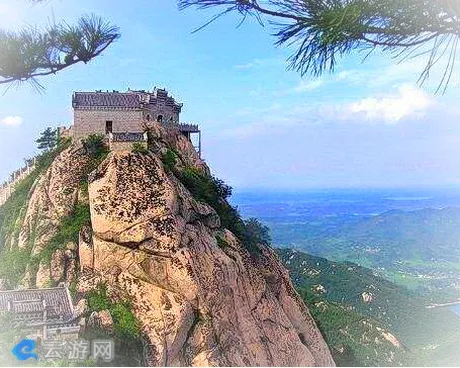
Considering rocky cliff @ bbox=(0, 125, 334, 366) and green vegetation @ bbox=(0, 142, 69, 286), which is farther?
green vegetation @ bbox=(0, 142, 69, 286)

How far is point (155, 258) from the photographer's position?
8984mm

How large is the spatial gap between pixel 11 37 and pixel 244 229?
30.1 ft

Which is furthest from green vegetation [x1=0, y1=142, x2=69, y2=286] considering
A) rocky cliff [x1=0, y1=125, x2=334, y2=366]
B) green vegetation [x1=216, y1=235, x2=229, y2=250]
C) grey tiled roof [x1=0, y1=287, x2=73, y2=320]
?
green vegetation [x1=216, y1=235, x2=229, y2=250]

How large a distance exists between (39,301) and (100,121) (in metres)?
4.14

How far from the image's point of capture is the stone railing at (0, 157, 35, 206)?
12.6 m

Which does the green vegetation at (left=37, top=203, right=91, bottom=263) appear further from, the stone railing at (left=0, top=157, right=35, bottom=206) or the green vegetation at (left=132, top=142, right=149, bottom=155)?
the stone railing at (left=0, top=157, right=35, bottom=206)

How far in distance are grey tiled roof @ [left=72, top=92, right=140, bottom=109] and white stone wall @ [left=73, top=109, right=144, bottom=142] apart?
11 centimetres

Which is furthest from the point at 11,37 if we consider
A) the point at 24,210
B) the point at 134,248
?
the point at 24,210

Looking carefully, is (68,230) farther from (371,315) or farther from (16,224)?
(371,315)

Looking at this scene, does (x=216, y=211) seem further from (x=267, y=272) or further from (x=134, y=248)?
(x=134, y=248)

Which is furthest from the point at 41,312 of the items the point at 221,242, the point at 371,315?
the point at 371,315

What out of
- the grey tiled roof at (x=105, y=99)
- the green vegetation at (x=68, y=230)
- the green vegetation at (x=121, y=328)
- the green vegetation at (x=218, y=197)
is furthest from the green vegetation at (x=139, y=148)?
the green vegetation at (x=121, y=328)

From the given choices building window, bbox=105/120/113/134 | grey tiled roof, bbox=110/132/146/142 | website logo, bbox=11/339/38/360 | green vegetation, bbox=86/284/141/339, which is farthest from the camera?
building window, bbox=105/120/113/134

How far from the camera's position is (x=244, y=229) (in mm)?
12250
